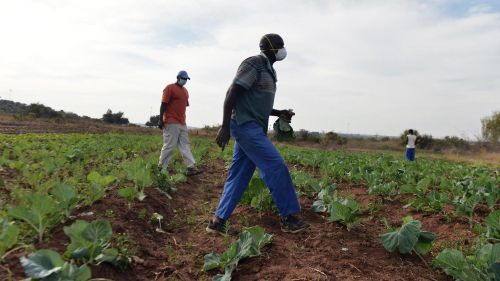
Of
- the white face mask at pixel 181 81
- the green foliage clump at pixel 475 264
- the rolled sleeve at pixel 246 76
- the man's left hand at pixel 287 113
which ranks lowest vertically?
the green foliage clump at pixel 475 264

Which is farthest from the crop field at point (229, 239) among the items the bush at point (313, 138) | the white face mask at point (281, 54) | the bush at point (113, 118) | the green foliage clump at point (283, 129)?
the bush at point (113, 118)

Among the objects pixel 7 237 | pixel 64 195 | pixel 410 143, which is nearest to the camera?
pixel 7 237

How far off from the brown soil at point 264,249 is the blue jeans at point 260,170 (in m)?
0.33

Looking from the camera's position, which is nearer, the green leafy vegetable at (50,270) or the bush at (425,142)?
the green leafy vegetable at (50,270)

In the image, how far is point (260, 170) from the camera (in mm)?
3873

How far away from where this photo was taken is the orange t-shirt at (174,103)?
24.1 feet

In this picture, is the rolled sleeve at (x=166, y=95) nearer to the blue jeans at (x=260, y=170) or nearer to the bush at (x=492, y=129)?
the blue jeans at (x=260, y=170)

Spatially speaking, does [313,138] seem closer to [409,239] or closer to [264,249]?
[264,249]

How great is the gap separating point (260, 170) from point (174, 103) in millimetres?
3947

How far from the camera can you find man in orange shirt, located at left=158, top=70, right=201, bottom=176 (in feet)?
24.1

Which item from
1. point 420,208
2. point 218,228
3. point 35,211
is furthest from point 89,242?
point 420,208

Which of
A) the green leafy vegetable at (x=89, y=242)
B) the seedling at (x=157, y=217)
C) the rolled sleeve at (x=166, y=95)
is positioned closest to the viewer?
the green leafy vegetable at (x=89, y=242)

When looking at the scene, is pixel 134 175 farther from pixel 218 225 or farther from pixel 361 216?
pixel 361 216

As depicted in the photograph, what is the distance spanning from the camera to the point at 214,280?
2875 millimetres
